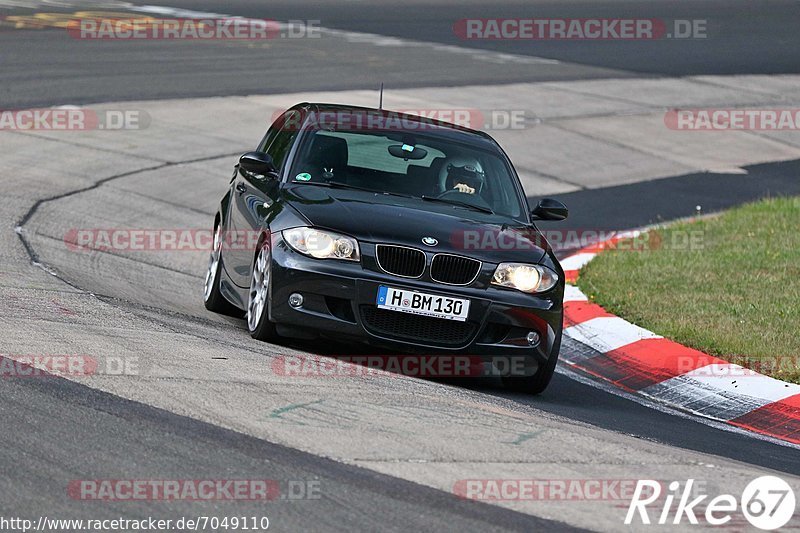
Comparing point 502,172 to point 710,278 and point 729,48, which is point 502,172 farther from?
point 729,48

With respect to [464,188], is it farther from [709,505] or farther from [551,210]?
[709,505]

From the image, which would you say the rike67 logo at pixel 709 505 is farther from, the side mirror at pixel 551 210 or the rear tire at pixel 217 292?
the rear tire at pixel 217 292

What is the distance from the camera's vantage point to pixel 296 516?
5.09 meters

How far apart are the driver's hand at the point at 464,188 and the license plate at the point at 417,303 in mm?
1426

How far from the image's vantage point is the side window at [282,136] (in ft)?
32.0

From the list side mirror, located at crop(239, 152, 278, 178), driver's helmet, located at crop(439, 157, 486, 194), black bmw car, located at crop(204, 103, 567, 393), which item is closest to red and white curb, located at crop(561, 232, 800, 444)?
black bmw car, located at crop(204, 103, 567, 393)

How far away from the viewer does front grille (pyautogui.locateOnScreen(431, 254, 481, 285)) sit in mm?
8141

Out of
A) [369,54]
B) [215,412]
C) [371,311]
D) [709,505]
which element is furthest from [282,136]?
[369,54]

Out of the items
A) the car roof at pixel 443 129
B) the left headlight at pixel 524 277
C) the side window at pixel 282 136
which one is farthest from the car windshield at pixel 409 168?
the left headlight at pixel 524 277

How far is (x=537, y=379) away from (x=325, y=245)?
5.10 ft

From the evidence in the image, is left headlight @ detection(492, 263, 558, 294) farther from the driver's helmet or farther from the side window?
the side window

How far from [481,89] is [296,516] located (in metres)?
18.5

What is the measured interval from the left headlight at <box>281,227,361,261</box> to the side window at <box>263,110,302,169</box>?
1.44m

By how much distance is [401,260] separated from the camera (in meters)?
8.13
